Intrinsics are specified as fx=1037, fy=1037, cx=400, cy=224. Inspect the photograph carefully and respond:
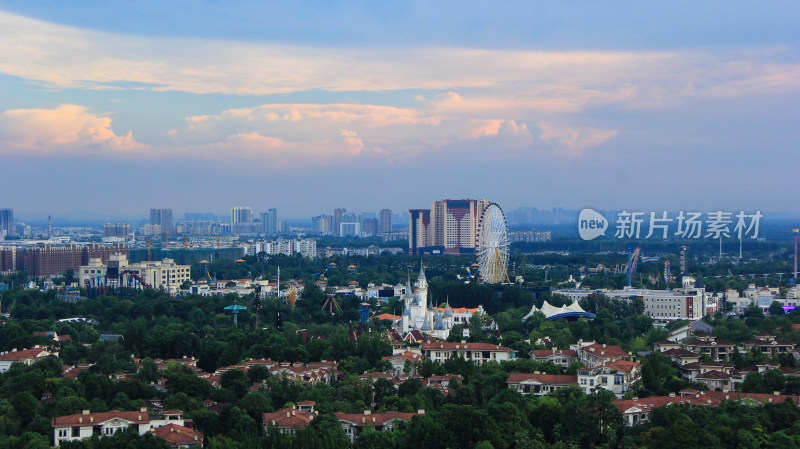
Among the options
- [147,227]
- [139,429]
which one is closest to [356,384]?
[139,429]

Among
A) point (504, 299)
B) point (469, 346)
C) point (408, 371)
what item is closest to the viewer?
point (408, 371)

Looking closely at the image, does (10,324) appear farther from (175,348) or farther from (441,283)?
(441,283)

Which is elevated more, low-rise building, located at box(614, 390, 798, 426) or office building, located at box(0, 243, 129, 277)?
office building, located at box(0, 243, 129, 277)

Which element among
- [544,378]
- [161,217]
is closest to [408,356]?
[544,378]

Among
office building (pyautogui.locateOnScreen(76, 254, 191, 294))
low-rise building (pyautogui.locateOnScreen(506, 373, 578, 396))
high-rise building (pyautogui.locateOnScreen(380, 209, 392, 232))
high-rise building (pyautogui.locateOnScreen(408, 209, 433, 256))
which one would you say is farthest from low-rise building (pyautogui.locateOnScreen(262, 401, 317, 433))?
high-rise building (pyautogui.locateOnScreen(380, 209, 392, 232))

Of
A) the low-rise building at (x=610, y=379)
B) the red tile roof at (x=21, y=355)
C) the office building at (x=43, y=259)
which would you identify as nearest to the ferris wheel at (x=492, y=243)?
the red tile roof at (x=21, y=355)

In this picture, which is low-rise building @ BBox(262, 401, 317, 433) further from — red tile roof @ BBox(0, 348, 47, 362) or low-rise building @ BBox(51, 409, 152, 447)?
red tile roof @ BBox(0, 348, 47, 362)

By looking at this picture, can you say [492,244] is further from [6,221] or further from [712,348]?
[6,221]
